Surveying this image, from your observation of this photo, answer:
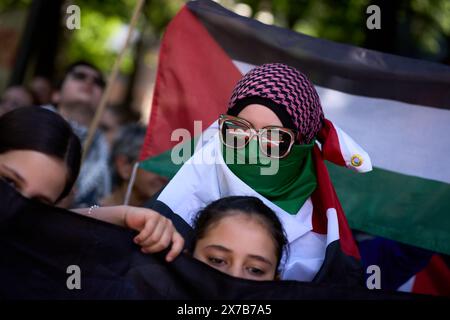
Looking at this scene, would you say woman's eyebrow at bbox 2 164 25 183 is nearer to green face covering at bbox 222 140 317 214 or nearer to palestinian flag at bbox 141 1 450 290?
green face covering at bbox 222 140 317 214

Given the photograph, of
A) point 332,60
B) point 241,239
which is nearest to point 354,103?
point 332,60

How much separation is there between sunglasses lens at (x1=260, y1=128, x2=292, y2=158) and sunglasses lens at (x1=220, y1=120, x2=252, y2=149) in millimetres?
60

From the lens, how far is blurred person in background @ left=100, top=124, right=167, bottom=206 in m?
4.29

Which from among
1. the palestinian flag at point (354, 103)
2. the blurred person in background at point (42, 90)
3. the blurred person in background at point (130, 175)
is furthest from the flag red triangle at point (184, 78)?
the blurred person in background at point (42, 90)

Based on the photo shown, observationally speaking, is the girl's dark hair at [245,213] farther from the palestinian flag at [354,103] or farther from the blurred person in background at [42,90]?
the blurred person in background at [42,90]

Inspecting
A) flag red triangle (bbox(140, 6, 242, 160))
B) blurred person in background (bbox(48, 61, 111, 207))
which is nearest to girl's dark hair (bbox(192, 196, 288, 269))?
flag red triangle (bbox(140, 6, 242, 160))

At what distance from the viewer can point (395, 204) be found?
342cm

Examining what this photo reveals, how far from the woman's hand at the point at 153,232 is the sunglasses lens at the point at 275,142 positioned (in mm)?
703

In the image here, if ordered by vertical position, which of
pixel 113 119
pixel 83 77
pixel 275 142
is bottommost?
pixel 275 142

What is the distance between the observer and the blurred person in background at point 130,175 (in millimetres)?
4285

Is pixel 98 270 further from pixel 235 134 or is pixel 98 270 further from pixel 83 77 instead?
pixel 83 77

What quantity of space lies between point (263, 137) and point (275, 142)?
48 mm

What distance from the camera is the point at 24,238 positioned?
1802 mm
